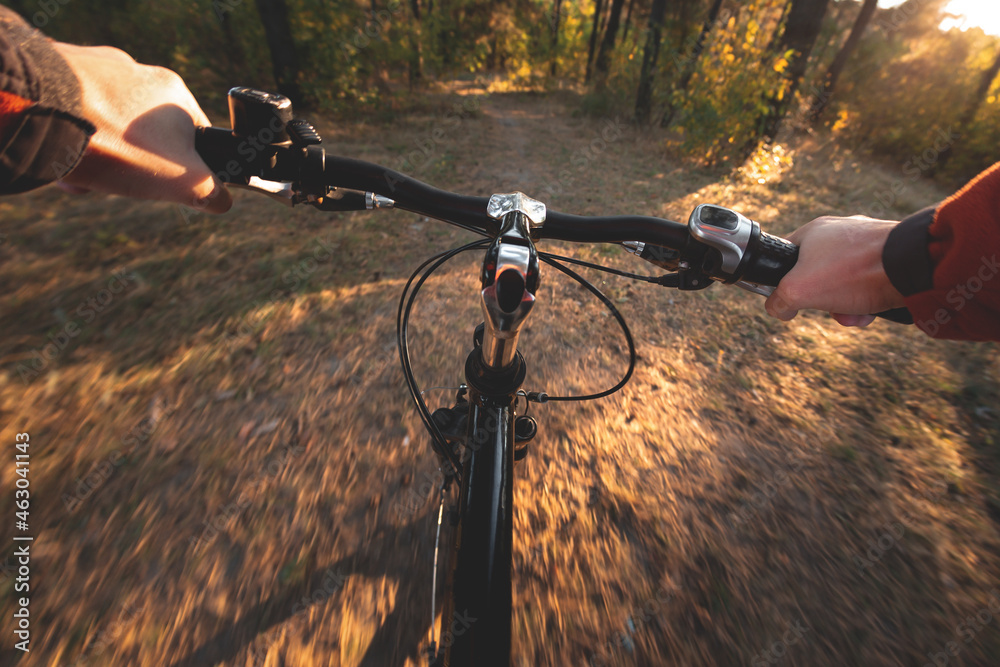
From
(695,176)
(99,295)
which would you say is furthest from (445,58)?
(99,295)

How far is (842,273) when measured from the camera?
3.26 ft

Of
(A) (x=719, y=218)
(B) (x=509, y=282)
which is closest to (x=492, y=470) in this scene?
(B) (x=509, y=282)

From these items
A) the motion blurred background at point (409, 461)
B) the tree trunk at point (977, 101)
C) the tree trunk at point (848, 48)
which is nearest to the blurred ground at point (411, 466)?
the motion blurred background at point (409, 461)

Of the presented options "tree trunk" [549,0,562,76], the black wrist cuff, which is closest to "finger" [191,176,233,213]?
the black wrist cuff

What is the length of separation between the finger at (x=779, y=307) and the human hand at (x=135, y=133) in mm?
1707

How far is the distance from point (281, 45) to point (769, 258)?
9943mm

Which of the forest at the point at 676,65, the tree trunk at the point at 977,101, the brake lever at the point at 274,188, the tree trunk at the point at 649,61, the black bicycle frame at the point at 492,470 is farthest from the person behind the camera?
the tree trunk at the point at 977,101

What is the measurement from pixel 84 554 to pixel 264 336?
1.66m

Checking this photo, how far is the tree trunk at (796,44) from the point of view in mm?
6602

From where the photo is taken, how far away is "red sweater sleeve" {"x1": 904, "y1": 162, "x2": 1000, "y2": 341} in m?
0.79

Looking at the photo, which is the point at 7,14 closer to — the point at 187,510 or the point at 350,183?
the point at 350,183

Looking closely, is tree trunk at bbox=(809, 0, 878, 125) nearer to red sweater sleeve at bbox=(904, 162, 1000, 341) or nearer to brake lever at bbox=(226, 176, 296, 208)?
red sweater sleeve at bbox=(904, 162, 1000, 341)

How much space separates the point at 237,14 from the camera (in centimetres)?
758

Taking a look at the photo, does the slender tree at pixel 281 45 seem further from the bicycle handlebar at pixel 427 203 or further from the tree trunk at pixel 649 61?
the bicycle handlebar at pixel 427 203
